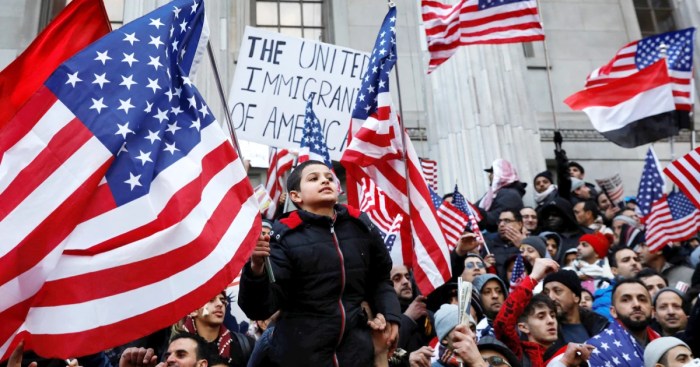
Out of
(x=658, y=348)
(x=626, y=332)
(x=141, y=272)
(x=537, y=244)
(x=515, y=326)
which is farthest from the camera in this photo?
(x=537, y=244)

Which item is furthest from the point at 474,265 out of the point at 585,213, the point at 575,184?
the point at 575,184

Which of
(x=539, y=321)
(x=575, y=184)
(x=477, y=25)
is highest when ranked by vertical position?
(x=477, y=25)

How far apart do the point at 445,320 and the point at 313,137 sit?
111 inches

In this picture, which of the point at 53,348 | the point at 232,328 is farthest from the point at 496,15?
the point at 53,348

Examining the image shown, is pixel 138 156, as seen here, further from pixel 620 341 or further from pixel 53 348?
pixel 620 341

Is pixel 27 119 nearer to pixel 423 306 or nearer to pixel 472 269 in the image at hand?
pixel 423 306

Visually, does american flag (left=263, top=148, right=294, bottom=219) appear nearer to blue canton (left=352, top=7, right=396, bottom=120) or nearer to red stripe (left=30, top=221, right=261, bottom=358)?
blue canton (left=352, top=7, right=396, bottom=120)

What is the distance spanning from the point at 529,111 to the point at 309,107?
279 inches

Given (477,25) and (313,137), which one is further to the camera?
(477,25)

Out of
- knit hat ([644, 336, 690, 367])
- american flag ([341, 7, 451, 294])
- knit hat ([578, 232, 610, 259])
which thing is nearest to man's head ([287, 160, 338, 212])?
american flag ([341, 7, 451, 294])

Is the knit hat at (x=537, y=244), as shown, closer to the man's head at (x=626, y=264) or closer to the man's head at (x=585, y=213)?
the man's head at (x=626, y=264)

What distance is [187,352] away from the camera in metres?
5.08

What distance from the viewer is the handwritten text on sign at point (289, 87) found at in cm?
852

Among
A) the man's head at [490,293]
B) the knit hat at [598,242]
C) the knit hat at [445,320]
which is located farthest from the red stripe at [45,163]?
the knit hat at [598,242]
